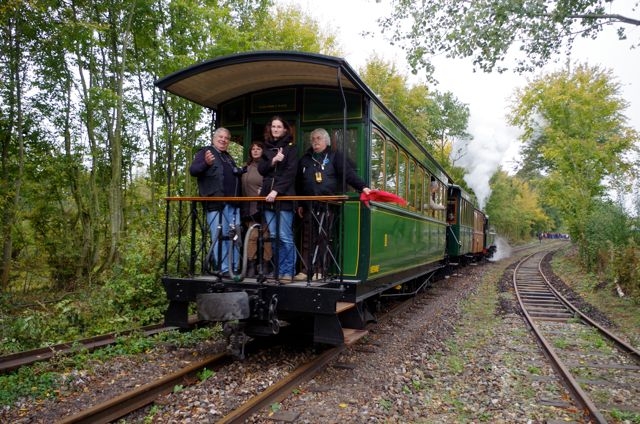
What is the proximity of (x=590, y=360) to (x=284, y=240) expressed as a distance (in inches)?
166

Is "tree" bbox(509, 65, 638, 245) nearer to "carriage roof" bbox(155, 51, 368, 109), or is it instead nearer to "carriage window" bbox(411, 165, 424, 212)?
"carriage window" bbox(411, 165, 424, 212)

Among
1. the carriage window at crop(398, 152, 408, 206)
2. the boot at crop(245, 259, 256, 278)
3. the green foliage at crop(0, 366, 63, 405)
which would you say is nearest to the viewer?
the green foliage at crop(0, 366, 63, 405)

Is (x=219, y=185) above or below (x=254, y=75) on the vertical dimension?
below

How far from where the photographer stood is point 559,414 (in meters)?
4.13

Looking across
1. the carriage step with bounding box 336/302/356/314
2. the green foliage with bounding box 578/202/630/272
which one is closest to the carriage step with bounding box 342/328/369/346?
the carriage step with bounding box 336/302/356/314

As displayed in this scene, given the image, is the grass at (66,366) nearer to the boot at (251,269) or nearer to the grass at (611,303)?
the boot at (251,269)

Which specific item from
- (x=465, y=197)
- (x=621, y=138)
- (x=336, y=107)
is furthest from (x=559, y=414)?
(x=621, y=138)

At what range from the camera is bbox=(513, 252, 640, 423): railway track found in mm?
4387

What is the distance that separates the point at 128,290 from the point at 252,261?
3107 millimetres

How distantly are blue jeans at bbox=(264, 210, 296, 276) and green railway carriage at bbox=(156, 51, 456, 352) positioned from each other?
1.13ft

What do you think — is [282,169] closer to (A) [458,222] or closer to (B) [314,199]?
(B) [314,199]

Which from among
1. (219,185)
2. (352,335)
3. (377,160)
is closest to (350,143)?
(377,160)

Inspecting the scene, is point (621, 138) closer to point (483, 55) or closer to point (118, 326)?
point (483, 55)

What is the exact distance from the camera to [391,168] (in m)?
6.45
